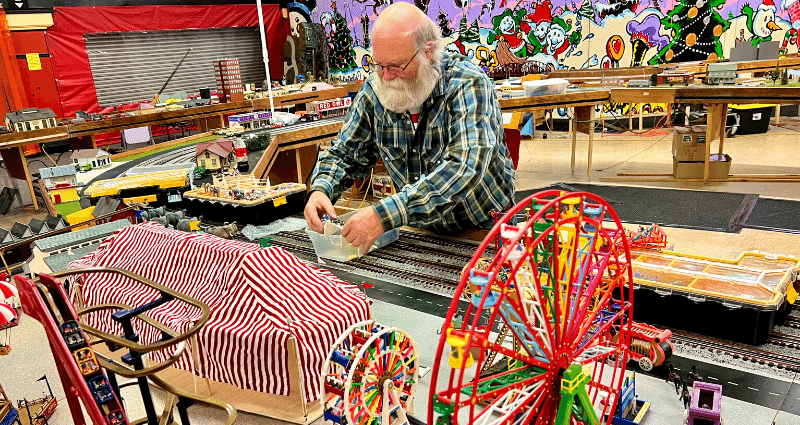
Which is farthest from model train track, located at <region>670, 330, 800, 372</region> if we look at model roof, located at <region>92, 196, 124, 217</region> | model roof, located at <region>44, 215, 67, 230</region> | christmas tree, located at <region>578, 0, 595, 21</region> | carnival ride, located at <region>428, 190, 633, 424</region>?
christmas tree, located at <region>578, 0, 595, 21</region>

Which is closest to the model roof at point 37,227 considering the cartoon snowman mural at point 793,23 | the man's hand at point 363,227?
the man's hand at point 363,227

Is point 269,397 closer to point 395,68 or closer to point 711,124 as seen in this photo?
point 395,68

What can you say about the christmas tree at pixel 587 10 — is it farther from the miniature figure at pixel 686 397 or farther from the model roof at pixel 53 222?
the miniature figure at pixel 686 397

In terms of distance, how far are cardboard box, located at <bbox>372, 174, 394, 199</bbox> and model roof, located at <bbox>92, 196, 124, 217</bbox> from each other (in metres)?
1.76

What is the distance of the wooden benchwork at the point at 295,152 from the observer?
5654 mm

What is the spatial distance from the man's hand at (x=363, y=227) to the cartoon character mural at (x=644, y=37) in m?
10.3

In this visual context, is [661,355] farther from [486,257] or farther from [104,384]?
[104,384]

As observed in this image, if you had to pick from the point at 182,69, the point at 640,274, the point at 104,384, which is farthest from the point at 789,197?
the point at 182,69

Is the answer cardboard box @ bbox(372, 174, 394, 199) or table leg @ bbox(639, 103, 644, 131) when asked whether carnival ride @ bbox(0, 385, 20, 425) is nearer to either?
cardboard box @ bbox(372, 174, 394, 199)

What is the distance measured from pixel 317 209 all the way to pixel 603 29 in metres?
9.99

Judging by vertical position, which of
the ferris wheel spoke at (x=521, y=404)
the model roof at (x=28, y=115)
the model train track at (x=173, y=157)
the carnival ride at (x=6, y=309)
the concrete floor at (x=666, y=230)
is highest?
the model roof at (x=28, y=115)

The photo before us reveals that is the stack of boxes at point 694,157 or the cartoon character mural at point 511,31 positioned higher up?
the cartoon character mural at point 511,31

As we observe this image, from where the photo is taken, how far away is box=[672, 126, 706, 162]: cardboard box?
7.26 m

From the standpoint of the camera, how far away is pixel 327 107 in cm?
815
